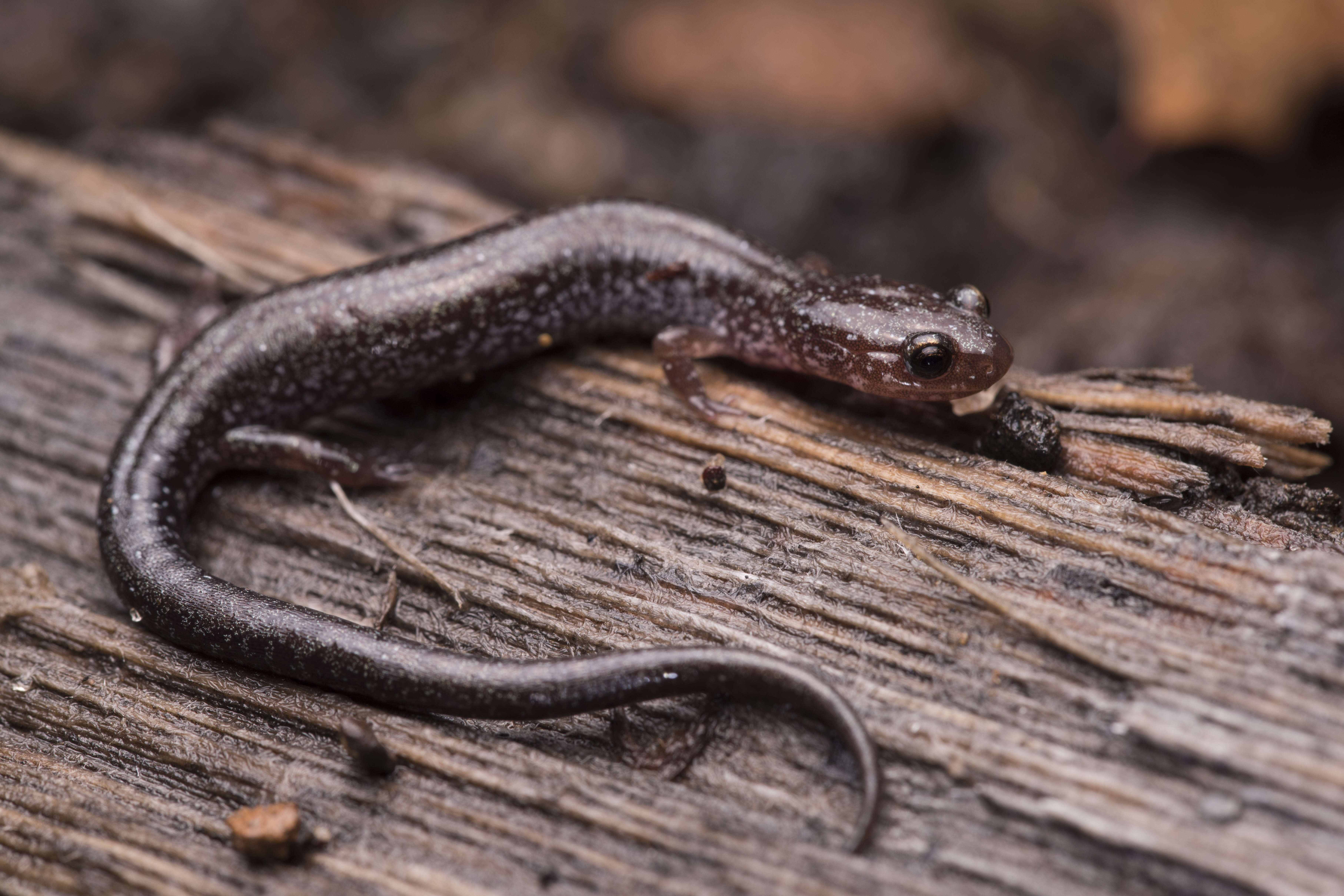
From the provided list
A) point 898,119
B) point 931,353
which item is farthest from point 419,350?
point 898,119

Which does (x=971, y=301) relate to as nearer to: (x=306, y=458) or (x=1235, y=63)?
(x=1235, y=63)

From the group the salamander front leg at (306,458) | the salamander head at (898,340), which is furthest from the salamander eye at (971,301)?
the salamander front leg at (306,458)

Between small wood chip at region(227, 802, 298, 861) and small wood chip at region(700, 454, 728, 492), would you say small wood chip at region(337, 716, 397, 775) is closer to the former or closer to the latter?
small wood chip at region(227, 802, 298, 861)

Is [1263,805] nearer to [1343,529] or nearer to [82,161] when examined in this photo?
[1343,529]

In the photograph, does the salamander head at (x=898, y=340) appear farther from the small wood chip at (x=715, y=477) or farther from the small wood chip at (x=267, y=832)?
the small wood chip at (x=267, y=832)

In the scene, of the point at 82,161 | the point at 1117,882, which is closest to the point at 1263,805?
the point at 1117,882

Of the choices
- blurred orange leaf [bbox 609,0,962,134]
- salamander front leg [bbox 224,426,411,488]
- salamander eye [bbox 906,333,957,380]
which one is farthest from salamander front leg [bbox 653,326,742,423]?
blurred orange leaf [bbox 609,0,962,134]

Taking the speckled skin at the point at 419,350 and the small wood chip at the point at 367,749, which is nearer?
the small wood chip at the point at 367,749
